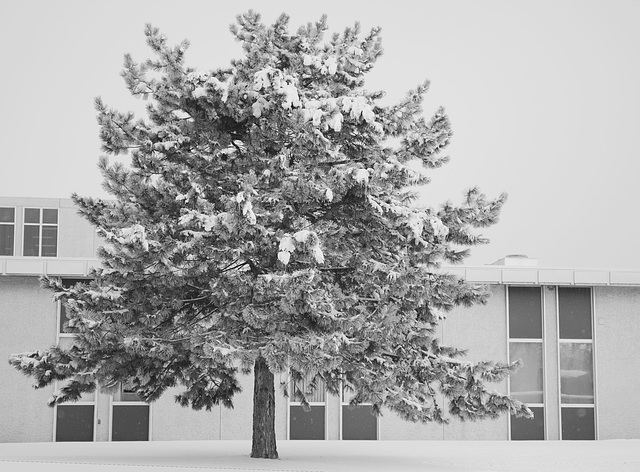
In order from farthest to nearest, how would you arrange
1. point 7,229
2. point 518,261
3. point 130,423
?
point 7,229
point 518,261
point 130,423

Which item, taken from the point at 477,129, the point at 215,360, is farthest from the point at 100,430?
the point at 477,129

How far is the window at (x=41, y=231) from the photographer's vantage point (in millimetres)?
40375

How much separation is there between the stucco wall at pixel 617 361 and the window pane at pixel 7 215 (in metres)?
23.9

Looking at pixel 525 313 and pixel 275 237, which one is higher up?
pixel 275 237

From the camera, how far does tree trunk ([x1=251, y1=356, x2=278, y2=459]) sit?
59.1ft

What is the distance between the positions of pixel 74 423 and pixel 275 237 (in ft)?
42.8

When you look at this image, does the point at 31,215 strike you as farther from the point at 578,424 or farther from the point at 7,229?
the point at 578,424

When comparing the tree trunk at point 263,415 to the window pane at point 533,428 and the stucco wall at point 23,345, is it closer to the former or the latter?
the stucco wall at point 23,345

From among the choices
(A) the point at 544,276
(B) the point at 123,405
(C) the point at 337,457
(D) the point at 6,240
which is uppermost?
(D) the point at 6,240

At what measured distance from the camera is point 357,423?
2716cm

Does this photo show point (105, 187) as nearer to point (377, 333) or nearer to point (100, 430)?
point (377, 333)

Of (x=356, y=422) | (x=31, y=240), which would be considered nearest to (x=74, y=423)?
(x=356, y=422)

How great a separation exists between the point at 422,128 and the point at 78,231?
25.0 meters

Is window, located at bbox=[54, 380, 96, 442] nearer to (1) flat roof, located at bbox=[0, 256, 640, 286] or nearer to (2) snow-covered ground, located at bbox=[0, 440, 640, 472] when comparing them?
(2) snow-covered ground, located at bbox=[0, 440, 640, 472]
